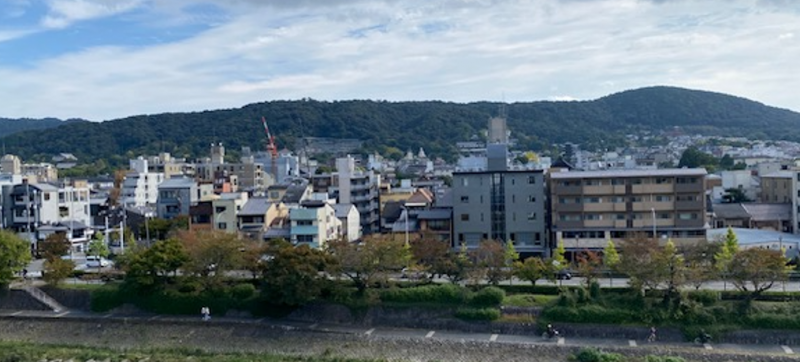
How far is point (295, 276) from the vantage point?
1045 inches

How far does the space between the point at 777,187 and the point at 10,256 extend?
4201 cm

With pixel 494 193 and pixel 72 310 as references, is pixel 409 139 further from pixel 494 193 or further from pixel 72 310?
pixel 72 310

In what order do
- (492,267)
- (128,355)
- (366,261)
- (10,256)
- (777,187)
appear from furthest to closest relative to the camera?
(777,187)
(10,256)
(492,267)
(366,261)
(128,355)

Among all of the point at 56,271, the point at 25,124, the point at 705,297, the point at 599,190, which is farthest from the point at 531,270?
the point at 25,124

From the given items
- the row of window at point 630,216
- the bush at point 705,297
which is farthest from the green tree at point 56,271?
the bush at point 705,297

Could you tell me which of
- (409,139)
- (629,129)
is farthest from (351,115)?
(629,129)

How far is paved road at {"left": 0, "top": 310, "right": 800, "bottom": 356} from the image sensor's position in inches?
893

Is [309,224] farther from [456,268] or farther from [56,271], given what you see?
[56,271]

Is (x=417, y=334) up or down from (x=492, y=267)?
down

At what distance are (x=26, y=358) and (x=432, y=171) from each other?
58.6m

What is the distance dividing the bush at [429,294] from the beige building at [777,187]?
82.6ft

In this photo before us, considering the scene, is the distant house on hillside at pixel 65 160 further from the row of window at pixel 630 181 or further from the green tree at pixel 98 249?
the row of window at pixel 630 181

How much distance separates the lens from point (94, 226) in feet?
151

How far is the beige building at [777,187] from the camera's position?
42.6 m
